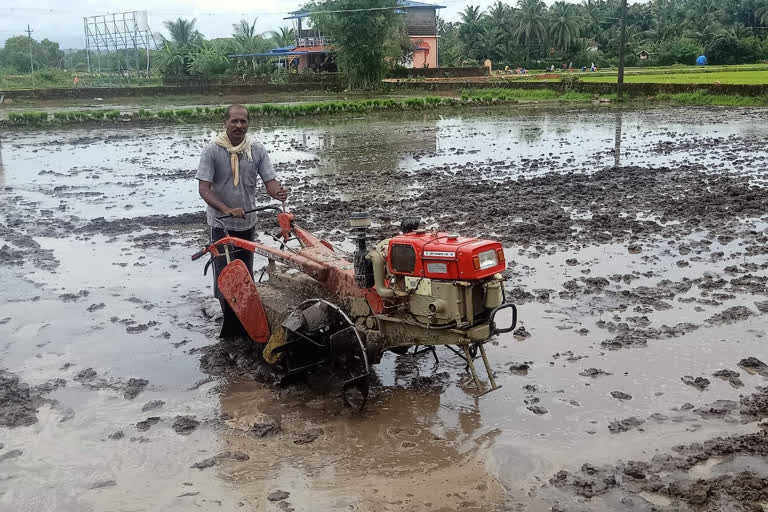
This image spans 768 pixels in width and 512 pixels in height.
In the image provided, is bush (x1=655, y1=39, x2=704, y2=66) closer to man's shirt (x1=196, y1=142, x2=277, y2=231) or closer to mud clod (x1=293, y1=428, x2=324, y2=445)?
man's shirt (x1=196, y1=142, x2=277, y2=231)

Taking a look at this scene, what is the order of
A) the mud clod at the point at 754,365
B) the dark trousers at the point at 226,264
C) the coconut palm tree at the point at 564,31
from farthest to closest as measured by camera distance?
the coconut palm tree at the point at 564,31 < the dark trousers at the point at 226,264 < the mud clod at the point at 754,365

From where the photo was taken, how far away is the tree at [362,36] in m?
41.4

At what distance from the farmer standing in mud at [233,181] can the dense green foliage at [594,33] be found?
50.8 m

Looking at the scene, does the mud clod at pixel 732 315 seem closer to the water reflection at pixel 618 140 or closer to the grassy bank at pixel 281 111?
the water reflection at pixel 618 140

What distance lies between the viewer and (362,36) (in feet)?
136

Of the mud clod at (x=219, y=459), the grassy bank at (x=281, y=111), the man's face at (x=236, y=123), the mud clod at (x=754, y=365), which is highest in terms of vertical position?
the grassy bank at (x=281, y=111)

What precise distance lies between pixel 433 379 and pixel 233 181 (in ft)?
6.87

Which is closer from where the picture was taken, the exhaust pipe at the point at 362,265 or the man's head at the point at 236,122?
the exhaust pipe at the point at 362,265

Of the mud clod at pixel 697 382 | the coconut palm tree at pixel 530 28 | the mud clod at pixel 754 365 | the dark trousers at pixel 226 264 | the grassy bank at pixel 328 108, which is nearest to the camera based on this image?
the mud clod at pixel 697 382

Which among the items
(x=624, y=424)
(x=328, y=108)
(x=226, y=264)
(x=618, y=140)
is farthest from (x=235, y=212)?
(x=328, y=108)

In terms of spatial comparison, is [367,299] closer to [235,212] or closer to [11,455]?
[235,212]

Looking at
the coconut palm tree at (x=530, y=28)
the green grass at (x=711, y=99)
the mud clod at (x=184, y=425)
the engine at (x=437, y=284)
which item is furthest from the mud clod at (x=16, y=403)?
the coconut palm tree at (x=530, y=28)

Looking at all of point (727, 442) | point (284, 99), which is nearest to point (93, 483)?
point (727, 442)

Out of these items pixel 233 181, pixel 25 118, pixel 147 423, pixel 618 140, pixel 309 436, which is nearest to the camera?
pixel 309 436
